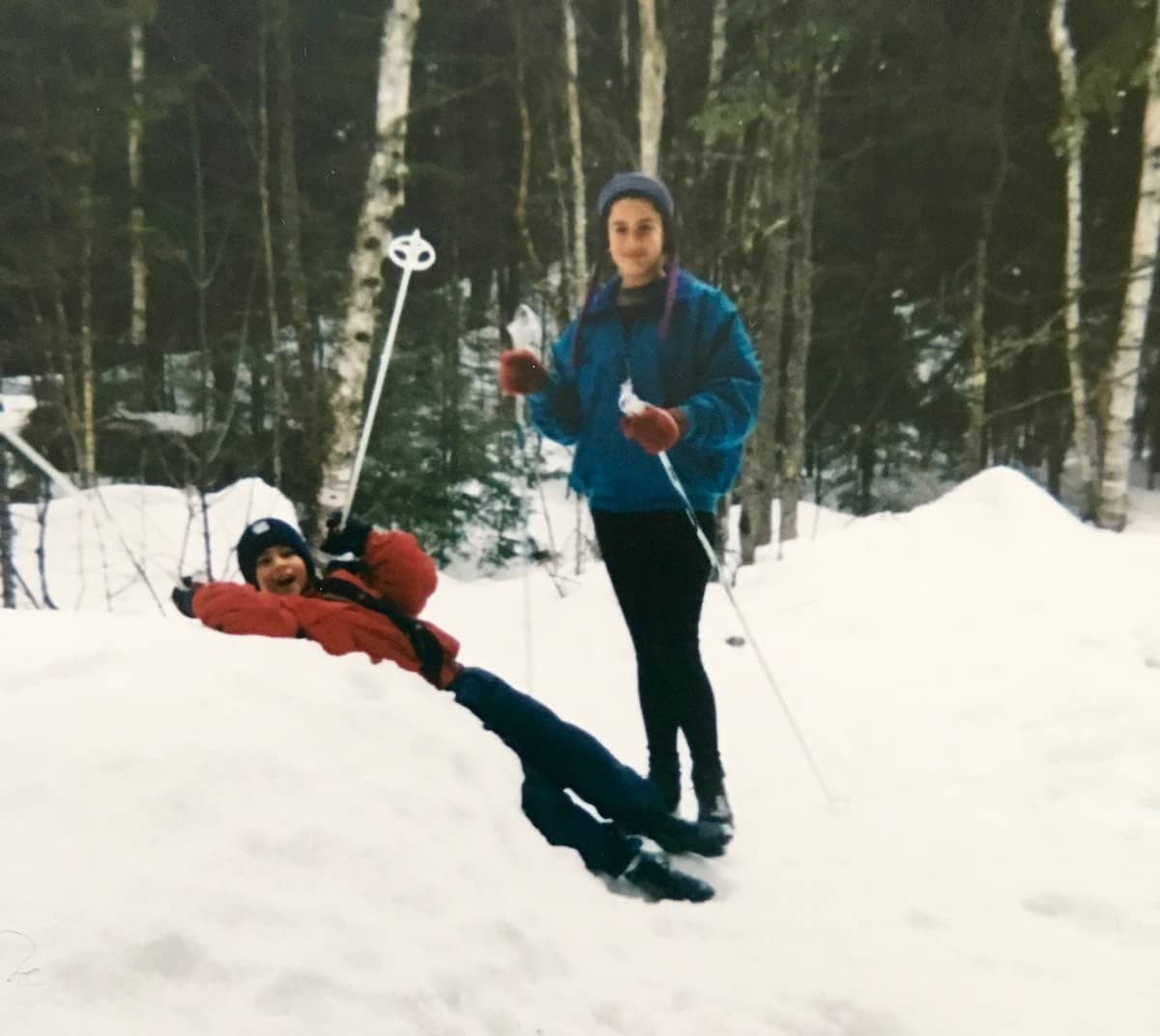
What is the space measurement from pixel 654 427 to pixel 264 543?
121 centimetres

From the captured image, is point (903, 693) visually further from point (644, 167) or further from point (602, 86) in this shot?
point (602, 86)

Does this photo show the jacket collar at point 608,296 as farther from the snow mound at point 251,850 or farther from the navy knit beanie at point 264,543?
the snow mound at point 251,850

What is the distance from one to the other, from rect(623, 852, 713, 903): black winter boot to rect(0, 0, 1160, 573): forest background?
4247mm

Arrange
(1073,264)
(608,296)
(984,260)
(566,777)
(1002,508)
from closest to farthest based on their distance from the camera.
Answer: (566,777) → (608,296) → (1002,508) → (1073,264) → (984,260)

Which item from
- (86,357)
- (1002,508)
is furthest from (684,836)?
(86,357)

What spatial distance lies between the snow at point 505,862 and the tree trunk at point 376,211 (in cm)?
303

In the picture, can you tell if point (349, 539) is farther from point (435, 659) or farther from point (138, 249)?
point (138, 249)

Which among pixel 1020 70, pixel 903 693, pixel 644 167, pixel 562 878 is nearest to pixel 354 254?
pixel 644 167

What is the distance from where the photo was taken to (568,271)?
8148 mm

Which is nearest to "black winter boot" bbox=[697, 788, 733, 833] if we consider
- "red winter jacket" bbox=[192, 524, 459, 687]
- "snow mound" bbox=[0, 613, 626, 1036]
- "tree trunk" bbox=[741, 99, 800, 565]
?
"snow mound" bbox=[0, 613, 626, 1036]

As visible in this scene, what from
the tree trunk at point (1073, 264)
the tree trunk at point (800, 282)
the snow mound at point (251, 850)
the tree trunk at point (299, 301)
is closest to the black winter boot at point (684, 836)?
the snow mound at point (251, 850)

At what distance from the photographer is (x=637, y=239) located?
278cm

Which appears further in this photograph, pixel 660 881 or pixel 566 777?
pixel 566 777

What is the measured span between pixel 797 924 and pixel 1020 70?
1068 cm
